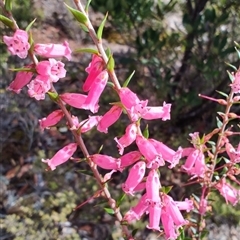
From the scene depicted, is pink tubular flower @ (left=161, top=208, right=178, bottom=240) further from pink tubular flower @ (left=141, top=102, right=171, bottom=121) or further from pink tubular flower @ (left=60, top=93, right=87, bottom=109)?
pink tubular flower @ (left=60, top=93, right=87, bottom=109)

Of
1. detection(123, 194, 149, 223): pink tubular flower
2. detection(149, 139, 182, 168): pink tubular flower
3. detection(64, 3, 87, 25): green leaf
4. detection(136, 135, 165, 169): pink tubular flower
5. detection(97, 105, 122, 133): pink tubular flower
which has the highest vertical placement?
detection(64, 3, 87, 25): green leaf

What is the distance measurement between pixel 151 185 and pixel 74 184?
255 cm

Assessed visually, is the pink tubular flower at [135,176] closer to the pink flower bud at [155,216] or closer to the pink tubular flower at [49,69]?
the pink flower bud at [155,216]

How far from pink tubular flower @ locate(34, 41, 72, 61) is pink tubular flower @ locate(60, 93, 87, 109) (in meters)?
0.11

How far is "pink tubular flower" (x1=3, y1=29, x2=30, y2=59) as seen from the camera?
3.90ft

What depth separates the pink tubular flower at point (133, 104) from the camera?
1.33m

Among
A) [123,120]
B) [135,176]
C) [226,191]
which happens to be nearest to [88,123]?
[135,176]

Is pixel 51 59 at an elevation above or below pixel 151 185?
above

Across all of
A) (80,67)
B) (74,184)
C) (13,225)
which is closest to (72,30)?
(80,67)

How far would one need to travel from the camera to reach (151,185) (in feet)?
4.75

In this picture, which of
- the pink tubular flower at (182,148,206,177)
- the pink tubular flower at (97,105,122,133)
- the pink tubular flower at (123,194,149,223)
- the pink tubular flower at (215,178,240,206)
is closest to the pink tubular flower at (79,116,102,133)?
the pink tubular flower at (97,105,122,133)

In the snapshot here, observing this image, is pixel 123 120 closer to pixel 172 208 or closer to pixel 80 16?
pixel 172 208

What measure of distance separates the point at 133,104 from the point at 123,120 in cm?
274

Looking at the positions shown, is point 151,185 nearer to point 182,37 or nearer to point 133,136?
point 133,136
